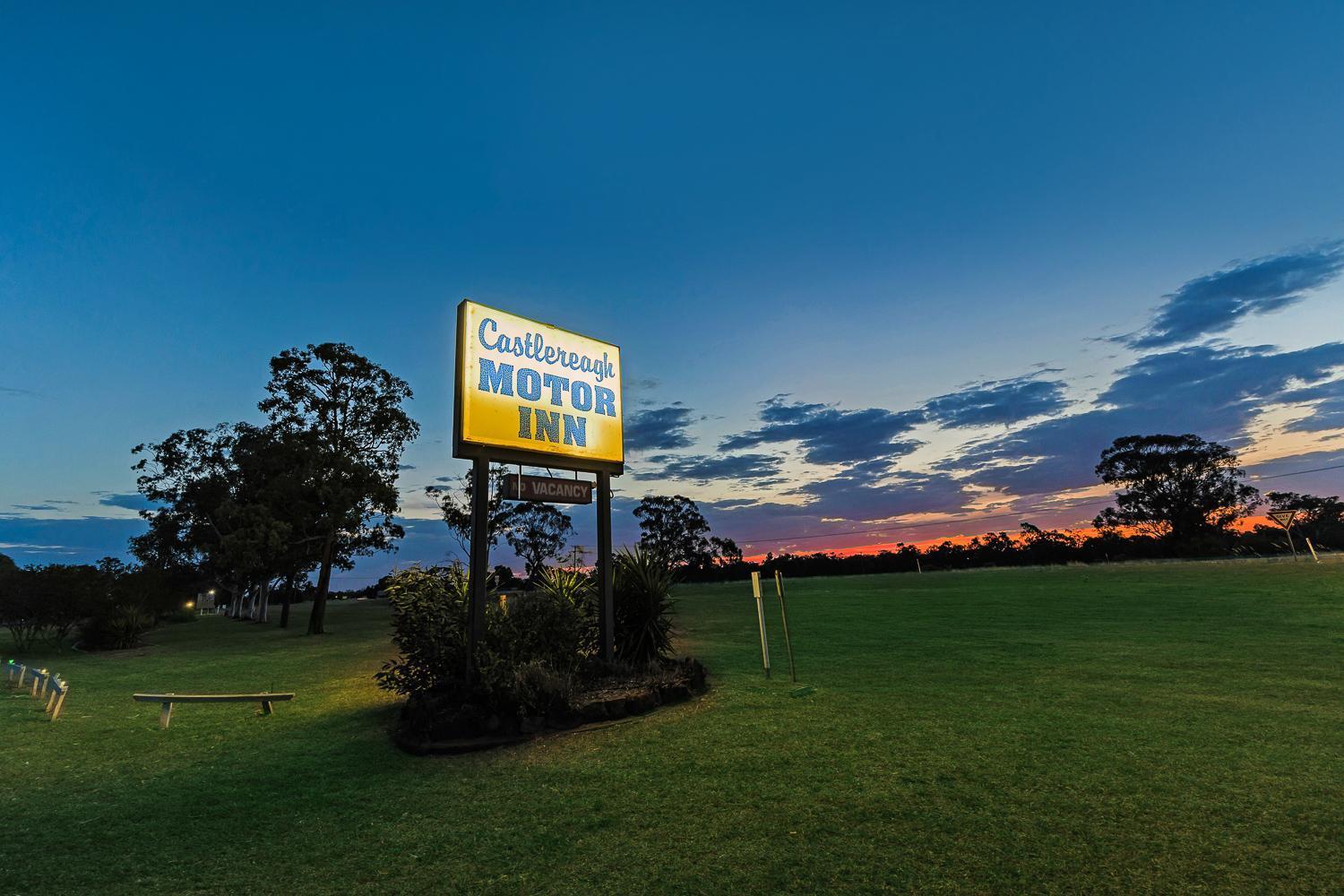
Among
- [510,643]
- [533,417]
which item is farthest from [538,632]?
[533,417]

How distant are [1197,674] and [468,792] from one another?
9712mm

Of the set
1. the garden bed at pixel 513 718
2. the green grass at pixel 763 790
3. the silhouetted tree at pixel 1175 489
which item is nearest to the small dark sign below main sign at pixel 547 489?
the garden bed at pixel 513 718

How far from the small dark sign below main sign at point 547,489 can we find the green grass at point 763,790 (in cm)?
346

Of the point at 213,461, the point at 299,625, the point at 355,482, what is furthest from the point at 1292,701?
the point at 213,461

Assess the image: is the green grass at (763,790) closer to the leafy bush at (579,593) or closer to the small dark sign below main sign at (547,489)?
the leafy bush at (579,593)

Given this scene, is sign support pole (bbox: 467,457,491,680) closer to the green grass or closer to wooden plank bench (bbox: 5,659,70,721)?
the green grass

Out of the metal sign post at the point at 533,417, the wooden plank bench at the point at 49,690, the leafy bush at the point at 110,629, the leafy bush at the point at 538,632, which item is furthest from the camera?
the leafy bush at the point at 110,629

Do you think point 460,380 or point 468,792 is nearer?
point 468,792

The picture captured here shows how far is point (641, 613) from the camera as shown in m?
10.7

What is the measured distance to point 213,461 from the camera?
35.0 m

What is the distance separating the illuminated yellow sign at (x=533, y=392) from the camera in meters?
8.73

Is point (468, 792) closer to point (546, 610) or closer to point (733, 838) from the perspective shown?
point (733, 838)

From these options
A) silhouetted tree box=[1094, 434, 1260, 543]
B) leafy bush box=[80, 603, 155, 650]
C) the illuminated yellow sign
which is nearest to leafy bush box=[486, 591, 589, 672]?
Result: the illuminated yellow sign

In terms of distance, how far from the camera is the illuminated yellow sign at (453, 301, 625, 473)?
8734mm
